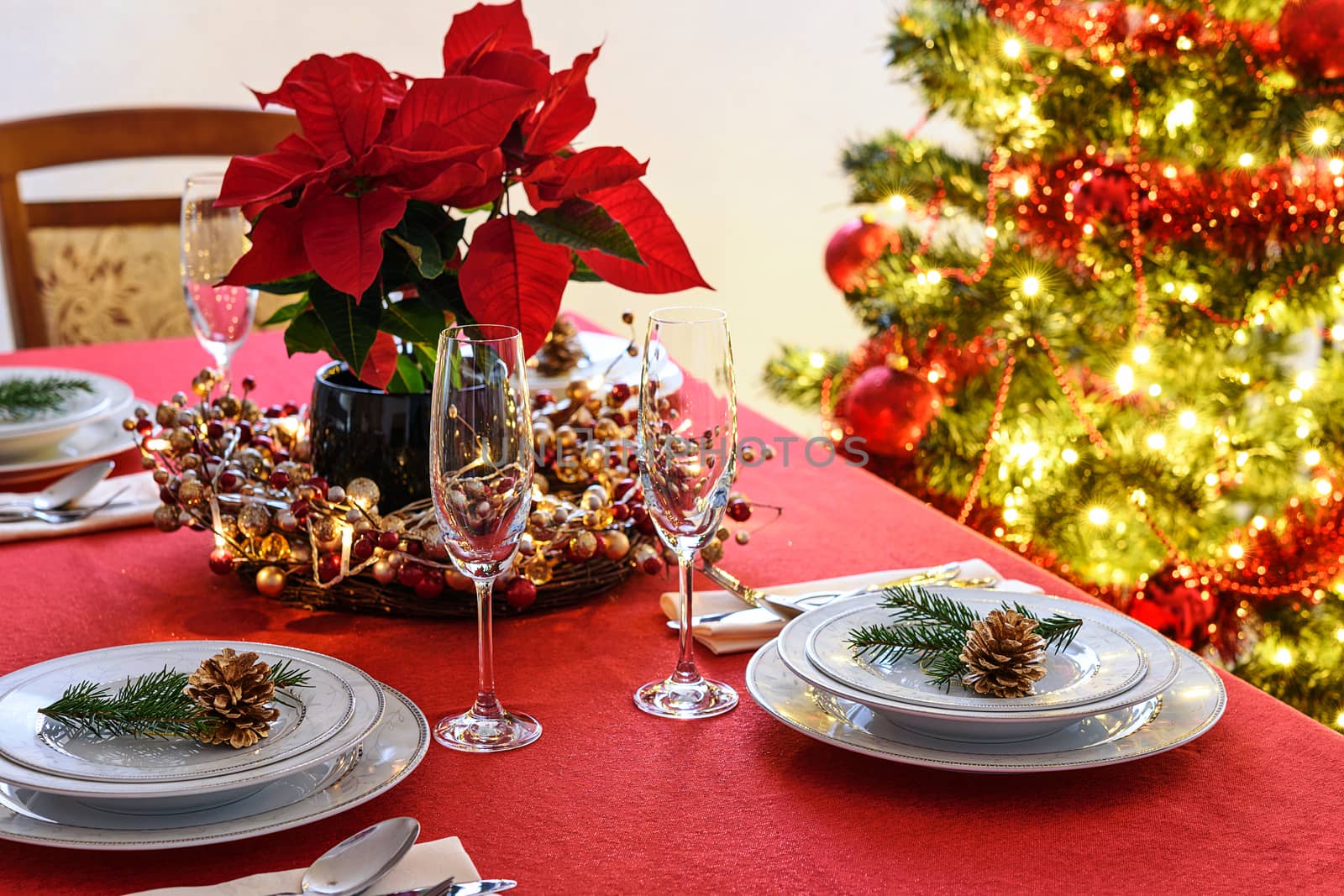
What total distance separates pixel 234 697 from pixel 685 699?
252mm

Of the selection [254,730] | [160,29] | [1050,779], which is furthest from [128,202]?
[1050,779]

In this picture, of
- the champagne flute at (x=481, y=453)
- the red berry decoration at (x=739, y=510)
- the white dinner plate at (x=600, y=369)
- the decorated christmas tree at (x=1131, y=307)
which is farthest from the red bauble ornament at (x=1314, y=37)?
the champagne flute at (x=481, y=453)

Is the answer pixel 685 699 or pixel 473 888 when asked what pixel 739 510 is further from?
pixel 473 888

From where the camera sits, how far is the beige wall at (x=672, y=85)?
112 inches

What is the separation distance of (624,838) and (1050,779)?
22cm

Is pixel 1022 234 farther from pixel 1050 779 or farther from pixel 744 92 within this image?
pixel 744 92

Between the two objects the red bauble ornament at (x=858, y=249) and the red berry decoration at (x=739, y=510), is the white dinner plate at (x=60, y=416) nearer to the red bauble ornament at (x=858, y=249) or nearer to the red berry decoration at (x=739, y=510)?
the red berry decoration at (x=739, y=510)

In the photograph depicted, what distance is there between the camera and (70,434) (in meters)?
1.28

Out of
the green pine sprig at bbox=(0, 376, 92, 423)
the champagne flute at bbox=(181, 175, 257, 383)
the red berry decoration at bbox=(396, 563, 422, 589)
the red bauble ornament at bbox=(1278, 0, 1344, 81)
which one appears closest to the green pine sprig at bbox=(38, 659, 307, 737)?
the red berry decoration at bbox=(396, 563, 422, 589)

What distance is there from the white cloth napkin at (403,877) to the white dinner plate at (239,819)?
22mm

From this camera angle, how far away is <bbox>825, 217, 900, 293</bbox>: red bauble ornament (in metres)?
2.01

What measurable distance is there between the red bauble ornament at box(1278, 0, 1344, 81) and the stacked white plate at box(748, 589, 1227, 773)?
1.02m

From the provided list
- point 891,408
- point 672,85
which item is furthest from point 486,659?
point 672,85

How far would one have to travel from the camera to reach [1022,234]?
1.91 m
